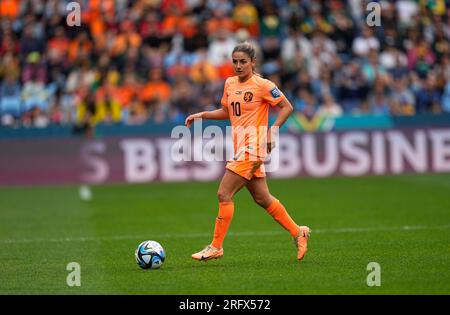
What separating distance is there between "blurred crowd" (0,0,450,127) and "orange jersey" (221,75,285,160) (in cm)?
1115

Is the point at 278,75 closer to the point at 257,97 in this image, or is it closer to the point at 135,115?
the point at 135,115

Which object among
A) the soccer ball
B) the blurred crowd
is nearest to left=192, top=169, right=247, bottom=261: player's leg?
the soccer ball

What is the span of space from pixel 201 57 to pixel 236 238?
11399 mm

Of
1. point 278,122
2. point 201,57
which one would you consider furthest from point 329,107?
point 278,122

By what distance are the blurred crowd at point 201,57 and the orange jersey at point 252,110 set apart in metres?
11.2

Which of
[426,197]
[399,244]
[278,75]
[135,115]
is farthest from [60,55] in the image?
[399,244]

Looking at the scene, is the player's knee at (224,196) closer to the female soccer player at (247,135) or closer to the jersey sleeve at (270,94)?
the female soccer player at (247,135)

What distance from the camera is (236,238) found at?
41.5 feet

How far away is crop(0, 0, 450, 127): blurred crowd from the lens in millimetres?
22391

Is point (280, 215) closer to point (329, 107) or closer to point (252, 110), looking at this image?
point (252, 110)

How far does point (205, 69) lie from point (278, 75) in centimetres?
175

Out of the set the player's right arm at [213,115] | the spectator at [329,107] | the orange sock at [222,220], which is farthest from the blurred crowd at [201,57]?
the orange sock at [222,220]

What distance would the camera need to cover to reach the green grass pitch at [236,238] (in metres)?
8.79
